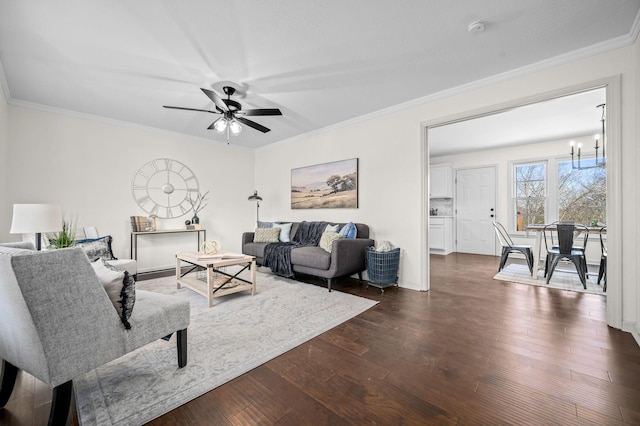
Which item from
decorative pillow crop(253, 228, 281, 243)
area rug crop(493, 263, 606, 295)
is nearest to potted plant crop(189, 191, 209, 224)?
decorative pillow crop(253, 228, 281, 243)

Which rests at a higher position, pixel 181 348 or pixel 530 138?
pixel 530 138

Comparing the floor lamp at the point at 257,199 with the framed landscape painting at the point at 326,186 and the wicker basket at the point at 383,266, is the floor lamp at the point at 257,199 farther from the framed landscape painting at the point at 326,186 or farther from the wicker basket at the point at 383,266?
the wicker basket at the point at 383,266

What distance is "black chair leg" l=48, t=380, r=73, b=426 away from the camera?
121 cm

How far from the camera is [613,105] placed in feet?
7.95

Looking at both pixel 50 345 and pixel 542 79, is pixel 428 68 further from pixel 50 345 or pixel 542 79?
pixel 50 345

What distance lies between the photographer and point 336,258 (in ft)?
11.5

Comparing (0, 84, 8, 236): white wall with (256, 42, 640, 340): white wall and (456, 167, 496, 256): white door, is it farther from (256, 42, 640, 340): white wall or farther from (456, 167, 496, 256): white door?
(456, 167, 496, 256): white door

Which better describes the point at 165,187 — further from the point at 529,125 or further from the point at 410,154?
the point at 529,125

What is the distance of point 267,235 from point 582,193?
633cm

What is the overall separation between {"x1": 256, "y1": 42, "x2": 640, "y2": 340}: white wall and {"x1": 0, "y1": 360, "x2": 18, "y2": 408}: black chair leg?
371cm

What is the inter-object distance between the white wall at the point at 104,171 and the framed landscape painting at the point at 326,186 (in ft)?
A: 5.38

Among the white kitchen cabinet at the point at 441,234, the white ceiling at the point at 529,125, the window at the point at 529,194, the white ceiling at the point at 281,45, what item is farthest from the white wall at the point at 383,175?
the window at the point at 529,194

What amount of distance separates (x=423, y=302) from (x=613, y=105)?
2.55m

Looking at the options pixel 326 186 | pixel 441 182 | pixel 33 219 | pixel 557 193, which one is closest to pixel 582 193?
pixel 557 193
